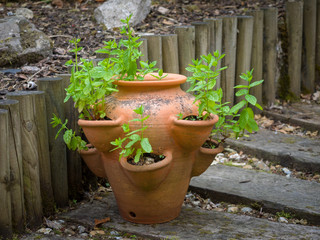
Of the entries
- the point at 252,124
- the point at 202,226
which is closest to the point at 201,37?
the point at 252,124

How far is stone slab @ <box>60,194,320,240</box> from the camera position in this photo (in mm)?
2766

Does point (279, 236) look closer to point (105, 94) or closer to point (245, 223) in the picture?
point (245, 223)

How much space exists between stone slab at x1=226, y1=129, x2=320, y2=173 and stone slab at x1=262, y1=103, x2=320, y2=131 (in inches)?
11.8

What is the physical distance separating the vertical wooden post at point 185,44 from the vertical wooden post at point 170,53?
99mm

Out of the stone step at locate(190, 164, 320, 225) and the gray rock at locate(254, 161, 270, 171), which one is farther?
the gray rock at locate(254, 161, 270, 171)

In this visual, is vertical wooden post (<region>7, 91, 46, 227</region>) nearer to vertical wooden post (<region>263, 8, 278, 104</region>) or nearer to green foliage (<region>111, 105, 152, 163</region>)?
green foliage (<region>111, 105, 152, 163</region>)

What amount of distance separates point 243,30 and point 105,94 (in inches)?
86.7

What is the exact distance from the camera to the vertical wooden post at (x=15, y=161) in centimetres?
264

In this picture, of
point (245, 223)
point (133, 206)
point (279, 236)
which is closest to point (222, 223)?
point (245, 223)

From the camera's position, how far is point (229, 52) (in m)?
4.61

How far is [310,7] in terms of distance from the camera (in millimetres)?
5188

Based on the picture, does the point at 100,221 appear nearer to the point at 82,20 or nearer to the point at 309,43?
the point at 82,20

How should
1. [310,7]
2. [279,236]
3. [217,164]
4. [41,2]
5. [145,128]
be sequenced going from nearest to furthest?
[145,128] < [279,236] < [217,164] < [310,7] < [41,2]

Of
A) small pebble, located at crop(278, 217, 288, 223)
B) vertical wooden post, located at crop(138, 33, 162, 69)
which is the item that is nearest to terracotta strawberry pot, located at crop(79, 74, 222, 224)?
small pebble, located at crop(278, 217, 288, 223)
